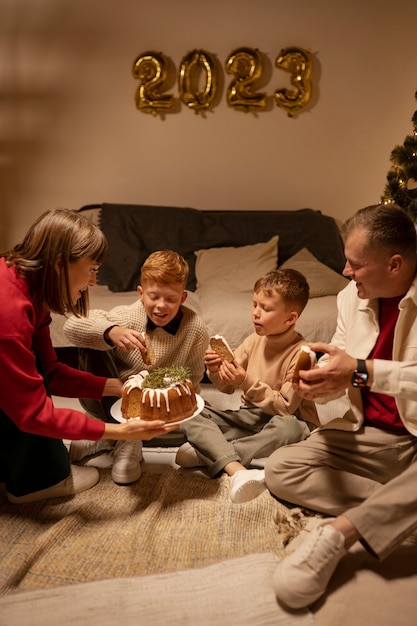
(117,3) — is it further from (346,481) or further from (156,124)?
(346,481)

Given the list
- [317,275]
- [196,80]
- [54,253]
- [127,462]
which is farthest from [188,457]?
[196,80]

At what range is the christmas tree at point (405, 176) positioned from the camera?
274 centimetres

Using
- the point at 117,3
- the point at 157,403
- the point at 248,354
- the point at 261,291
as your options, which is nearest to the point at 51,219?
the point at 157,403

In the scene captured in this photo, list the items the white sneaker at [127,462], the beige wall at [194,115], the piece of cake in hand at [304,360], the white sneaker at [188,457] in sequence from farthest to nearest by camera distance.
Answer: the beige wall at [194,115], the white sneaker at [188,457], the white sneaker at [127,462], the piece of cake in hand at [304,360]

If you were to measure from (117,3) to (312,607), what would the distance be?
4.05 m

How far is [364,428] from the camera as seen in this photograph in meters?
1.72

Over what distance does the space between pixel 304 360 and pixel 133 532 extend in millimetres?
778

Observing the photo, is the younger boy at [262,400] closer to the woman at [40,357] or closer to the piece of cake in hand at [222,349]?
the piece of cake in hand at [222,349]

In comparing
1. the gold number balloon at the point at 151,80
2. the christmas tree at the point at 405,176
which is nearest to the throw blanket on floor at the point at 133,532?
the christmas tree at the point at 405,176

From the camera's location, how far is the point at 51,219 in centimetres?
163

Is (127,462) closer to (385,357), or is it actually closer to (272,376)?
(272,376)

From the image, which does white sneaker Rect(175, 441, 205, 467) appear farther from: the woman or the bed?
the bed

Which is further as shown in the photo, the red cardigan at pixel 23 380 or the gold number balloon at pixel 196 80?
the gold number balloon at pixel 196 80

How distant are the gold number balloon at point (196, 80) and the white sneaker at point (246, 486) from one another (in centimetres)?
309
